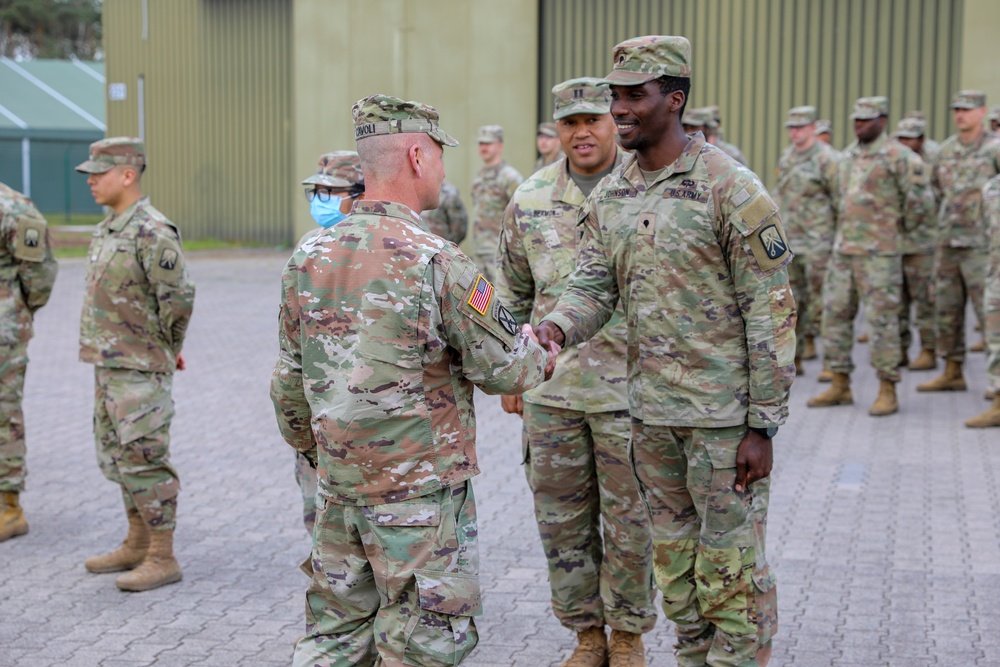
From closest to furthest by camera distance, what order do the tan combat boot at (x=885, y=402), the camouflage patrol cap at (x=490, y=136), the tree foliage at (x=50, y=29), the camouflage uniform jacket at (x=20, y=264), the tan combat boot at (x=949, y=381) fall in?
the camouflage uniform jacket at (x=20, y=264), the tan combat boot at (x=885, y=402), the tan combat boot at (x=949, y=381), the camouflage patrol cap at (x=490, y=136), the tree foliage at (x=50, y=29)

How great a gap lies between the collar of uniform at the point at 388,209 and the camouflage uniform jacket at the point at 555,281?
120 cm

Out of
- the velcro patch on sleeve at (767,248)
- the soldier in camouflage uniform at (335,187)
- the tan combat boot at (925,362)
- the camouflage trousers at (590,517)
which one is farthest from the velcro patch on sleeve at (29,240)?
the tan combat boot at (925,362)

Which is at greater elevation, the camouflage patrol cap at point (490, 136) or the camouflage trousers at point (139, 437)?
the camouflage patrol cap at point (490, 136)

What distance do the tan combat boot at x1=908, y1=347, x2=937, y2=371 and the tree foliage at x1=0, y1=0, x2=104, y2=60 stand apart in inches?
1695

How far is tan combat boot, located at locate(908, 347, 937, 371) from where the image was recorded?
11758 millimetres

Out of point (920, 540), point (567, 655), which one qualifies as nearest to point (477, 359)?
point (567, 655)

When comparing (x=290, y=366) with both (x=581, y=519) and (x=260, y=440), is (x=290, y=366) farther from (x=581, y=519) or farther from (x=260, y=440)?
(x=260, y=440)

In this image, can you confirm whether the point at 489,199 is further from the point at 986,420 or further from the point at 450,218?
the point at 986,420

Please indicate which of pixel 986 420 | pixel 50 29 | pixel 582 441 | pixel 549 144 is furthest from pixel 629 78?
pixel 50 29

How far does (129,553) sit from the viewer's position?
608 cm

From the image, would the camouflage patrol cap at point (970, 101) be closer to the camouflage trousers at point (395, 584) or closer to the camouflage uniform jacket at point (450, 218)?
the camouflage uniform jacket at point (450, 218)

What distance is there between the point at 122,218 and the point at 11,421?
1.59m

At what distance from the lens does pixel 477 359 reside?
3.52 m

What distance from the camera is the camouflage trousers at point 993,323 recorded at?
29.9 feet
